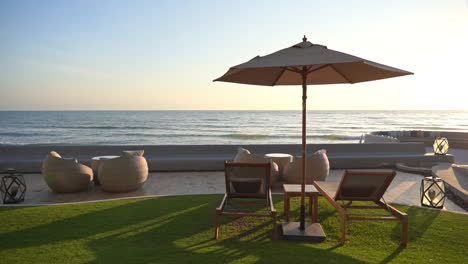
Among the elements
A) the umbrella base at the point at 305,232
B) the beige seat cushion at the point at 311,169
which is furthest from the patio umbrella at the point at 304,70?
the beige seat cushion at the point at 311,169

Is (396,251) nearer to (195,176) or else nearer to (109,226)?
(109,226)

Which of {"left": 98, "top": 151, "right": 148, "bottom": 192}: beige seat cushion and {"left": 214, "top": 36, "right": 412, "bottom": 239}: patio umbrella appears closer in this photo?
{"left": 214, "top": 36, "right": 412, "bottom": 239}: patio umbrella

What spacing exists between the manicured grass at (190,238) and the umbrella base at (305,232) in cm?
11

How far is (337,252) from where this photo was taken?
312 centimetres

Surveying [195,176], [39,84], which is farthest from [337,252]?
[39,84]

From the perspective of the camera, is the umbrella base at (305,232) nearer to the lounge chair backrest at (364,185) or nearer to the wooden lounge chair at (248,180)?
the wooden lounge chair at (248,180)

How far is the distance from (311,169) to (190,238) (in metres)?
3.24

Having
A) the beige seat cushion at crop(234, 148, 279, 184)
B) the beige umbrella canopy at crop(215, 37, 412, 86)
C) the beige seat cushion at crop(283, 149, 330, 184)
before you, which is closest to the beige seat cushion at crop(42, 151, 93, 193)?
the beige seat cushion at crop(234, 148, 279, 184)

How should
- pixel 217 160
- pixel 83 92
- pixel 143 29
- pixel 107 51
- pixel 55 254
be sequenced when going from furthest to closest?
pixel 83 92
pixel 107 51
pixel 143 29
pixel 217 160
pixel 55 254

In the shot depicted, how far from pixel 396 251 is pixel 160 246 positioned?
252cm

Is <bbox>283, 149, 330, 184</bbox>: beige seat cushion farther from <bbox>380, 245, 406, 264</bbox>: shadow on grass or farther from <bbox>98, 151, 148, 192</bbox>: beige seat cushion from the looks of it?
<bbox>98, 151, 148, 192</bbox>: beige seat cushion

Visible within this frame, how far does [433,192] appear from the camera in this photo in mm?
4820

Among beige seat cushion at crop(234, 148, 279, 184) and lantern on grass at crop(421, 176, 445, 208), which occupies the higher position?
beige seat cushion at crop(234, 148, 279, 184)

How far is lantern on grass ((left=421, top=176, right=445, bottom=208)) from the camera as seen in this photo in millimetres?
4773
